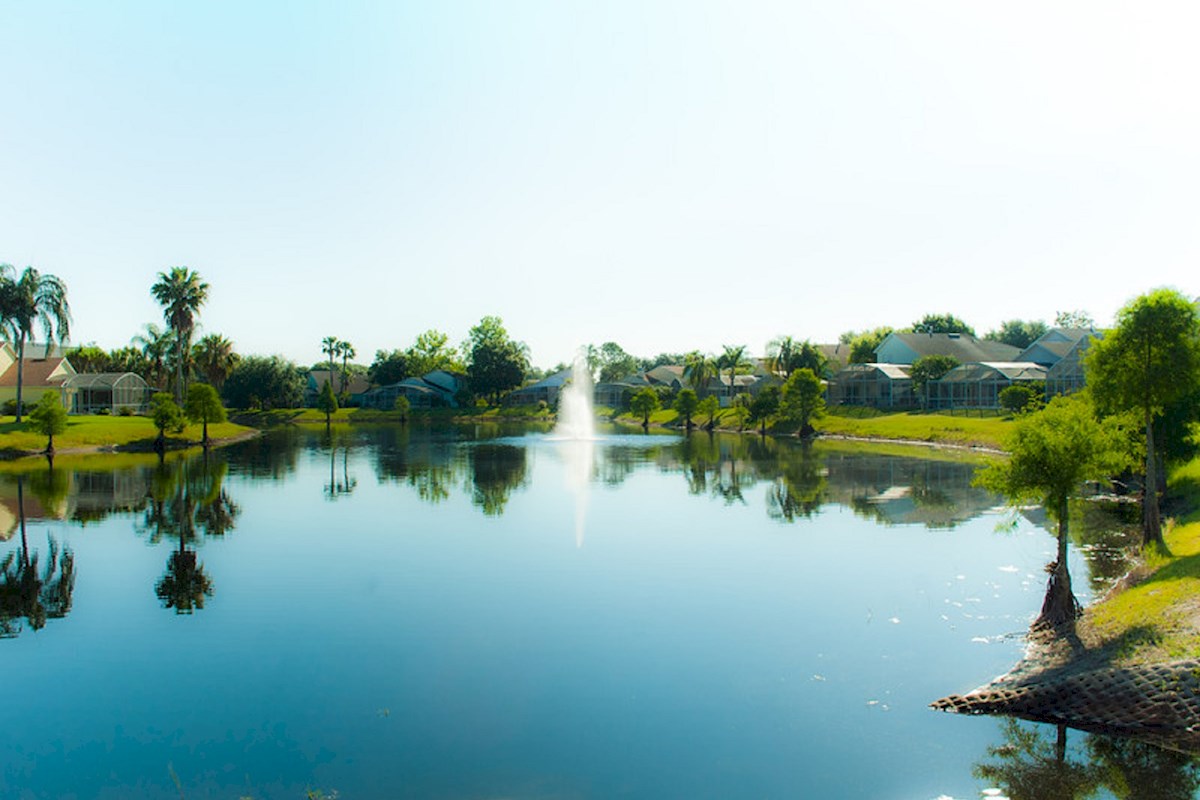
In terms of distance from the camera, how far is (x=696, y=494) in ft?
142

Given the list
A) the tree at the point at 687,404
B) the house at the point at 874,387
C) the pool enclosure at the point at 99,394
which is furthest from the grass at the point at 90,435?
the house at the point at 874,387

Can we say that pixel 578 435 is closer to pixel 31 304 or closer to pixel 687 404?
pixel 687 404

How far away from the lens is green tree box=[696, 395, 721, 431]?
330 ft

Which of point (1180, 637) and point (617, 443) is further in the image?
point (617, 443)

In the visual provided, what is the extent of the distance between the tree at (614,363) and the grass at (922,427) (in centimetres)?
7130

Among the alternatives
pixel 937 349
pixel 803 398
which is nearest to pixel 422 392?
pixel 803 398

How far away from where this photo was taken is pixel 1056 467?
18578 millimetres

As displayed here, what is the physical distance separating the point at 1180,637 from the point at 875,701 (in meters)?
5.31

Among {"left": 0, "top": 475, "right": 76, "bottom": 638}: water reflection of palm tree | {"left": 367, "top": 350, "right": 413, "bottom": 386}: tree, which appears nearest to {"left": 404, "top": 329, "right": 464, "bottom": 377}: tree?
{"left": 367, "top": 350, "right": 413, "bottom": 386}: tree

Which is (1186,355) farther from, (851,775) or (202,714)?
(202,714)

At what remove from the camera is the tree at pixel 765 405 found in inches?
A: 3420

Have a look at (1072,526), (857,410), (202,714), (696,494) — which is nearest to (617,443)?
(857,410)

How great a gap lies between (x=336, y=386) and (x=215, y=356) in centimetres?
4267

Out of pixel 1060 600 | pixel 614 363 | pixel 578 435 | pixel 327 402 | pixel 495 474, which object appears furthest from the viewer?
pixel 614 363
